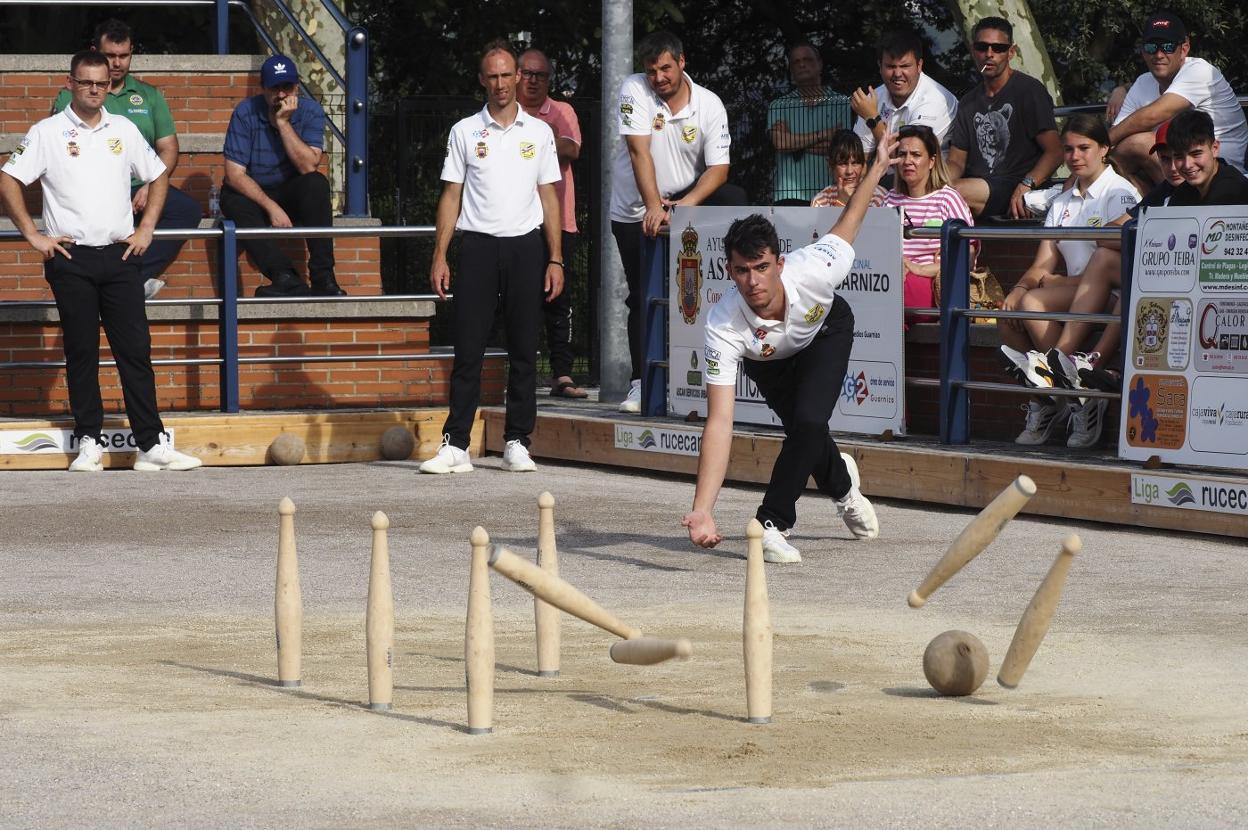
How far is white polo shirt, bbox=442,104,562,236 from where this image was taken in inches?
496

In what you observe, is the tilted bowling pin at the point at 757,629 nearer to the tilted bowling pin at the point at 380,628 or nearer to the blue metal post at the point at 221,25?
the tilted bowling pin at the point at 380,628

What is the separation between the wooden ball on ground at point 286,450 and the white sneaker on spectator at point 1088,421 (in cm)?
562

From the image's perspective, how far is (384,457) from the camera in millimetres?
14391

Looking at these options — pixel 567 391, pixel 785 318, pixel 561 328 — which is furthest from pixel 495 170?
pixel 785 318

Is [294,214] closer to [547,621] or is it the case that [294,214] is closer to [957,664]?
[547,621]

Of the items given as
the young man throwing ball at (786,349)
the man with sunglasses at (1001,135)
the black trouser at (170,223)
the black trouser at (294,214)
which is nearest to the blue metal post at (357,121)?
the black trouser at (294,214)

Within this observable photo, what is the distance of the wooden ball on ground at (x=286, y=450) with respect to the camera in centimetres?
1409

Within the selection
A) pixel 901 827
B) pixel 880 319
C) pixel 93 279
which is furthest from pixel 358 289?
pixel 901 827

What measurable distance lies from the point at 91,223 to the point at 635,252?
366 cm

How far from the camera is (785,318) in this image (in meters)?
9.12

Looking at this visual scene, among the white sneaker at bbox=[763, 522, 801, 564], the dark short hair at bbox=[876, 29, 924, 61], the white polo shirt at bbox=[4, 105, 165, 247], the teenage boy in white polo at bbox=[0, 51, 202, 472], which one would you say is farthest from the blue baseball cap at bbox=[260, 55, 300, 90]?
the white sneaker at bbox=[763, 522, 801, 564]

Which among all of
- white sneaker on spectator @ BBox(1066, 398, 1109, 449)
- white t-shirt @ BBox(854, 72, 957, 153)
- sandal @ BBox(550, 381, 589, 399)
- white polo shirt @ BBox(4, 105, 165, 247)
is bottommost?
sandal @ BBox(550, 381, 589, 399)

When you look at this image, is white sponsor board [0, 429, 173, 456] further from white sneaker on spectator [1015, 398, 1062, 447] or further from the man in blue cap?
white sneaker on spectator [1015, 398, 1062, 447]

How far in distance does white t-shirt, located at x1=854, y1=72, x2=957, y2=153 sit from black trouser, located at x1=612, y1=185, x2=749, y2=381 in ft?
3.20
